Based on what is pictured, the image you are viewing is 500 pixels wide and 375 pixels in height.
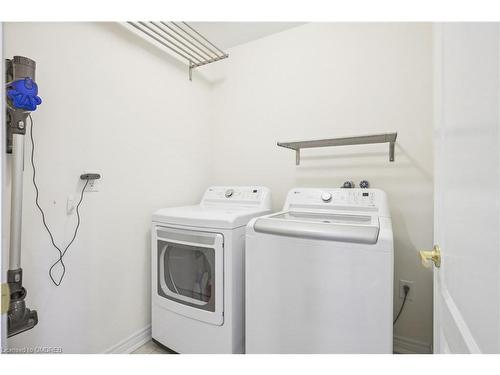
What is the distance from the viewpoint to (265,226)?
127cm

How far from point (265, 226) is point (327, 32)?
66.5 inches

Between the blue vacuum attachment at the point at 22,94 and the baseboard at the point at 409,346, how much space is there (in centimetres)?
252

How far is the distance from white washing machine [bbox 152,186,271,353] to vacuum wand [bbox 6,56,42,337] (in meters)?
0.71

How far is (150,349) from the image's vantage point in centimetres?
166

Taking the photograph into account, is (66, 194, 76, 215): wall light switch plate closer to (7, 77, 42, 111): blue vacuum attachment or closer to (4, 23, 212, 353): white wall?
(4, 23, 212, 353): white wall

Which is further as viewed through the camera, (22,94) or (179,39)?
(179,39)

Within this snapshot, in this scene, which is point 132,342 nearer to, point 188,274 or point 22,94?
point 188,274

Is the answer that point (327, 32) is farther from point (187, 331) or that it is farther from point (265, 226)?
point (187, 331)

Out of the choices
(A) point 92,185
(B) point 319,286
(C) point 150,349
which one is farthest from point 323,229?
(C) point 150,349

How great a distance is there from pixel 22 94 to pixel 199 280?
50.8 inches

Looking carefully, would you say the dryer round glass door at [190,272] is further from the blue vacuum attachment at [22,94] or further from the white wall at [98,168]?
the blue vacuum attachment at [22,94]

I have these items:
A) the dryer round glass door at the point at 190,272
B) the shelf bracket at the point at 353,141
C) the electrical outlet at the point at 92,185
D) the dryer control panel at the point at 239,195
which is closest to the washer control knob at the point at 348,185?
the shelf bracket at the point at 353,141

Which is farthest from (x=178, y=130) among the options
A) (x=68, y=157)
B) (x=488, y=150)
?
(x=488, y=150)

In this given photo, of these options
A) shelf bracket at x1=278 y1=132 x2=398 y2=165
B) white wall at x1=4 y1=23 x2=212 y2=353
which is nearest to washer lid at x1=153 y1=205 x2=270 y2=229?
white wall at x1=4 y1=23 x2=212 y2=353
